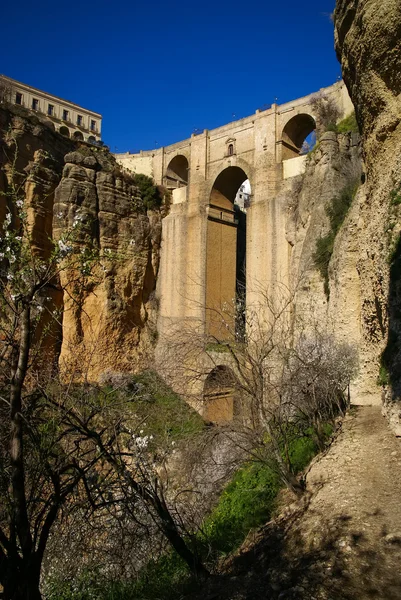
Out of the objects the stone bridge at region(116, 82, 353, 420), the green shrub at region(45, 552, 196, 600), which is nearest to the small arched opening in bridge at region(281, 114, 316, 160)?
the stone bridge at region(116, 82, 353, 420)

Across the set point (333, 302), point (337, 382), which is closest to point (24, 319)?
point (337, 382)

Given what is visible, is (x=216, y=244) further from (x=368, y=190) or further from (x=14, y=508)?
(x=14, y=508)

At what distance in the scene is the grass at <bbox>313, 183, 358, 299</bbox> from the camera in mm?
12297

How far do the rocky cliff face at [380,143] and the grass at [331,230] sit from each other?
4047 mm

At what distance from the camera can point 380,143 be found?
279 inches

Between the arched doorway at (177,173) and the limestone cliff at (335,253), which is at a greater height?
the arched doorway at (177,173)

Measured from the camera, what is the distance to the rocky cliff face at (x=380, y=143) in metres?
6.13

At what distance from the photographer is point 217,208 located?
1952 cm

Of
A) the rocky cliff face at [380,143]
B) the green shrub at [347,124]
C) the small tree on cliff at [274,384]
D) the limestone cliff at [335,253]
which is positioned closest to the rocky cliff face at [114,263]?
the limestone cliff at [335,253]

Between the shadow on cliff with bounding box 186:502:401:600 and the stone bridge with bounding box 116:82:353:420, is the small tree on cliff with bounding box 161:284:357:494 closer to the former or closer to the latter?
the shadow on cliff with bounding box 186:502:401:600

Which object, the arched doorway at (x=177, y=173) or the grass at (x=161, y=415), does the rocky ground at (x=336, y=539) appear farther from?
the arched doorway at (x=177, y=173)

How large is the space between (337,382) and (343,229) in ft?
13.0

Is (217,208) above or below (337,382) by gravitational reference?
above

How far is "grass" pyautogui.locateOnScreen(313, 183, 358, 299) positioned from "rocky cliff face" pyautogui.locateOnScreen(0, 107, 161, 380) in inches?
282
